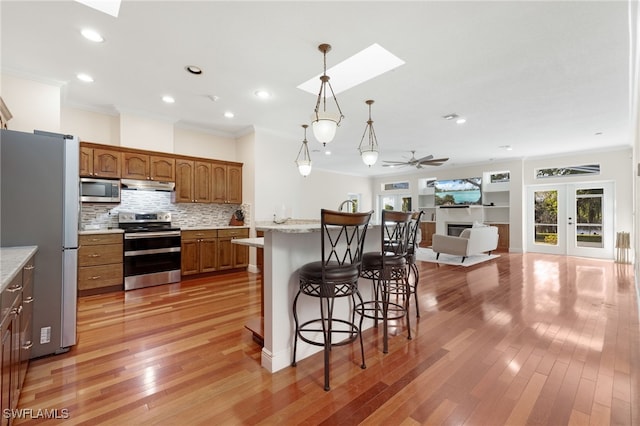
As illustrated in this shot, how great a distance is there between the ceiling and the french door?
3.17 m

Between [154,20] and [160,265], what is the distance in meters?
3.40

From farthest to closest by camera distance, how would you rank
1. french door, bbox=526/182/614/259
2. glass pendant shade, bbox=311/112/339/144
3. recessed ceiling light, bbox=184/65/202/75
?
french door, bbox=526/182/614/259
recessed ceiling light, bbox=184/65/202/75
glass pendant shade, bbox=311/112/339/144

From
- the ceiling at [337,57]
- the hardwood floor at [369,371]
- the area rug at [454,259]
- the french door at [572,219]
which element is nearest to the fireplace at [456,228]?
the french door at [572,219]

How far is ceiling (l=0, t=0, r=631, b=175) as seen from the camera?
228cm

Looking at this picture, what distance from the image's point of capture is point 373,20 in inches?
92.4

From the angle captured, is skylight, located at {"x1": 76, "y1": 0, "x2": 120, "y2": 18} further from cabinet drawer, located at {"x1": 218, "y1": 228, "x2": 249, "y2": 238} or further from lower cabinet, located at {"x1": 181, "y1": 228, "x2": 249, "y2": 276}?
cabinet drawer, located at {"x1": 218, "y1": 228, "x2": 249, "y2": 238}

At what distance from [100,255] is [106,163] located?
1.38 m

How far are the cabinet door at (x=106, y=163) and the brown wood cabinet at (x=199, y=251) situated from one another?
1.36m

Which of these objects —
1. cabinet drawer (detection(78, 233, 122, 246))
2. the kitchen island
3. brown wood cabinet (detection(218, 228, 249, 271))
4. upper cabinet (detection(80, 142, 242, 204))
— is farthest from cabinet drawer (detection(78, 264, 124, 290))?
the kitchen island

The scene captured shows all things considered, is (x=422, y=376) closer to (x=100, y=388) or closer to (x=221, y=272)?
(x=100, y=388)

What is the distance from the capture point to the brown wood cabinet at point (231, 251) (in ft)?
16.8

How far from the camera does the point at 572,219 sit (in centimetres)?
751

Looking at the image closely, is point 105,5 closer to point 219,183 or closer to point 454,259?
point 219,183

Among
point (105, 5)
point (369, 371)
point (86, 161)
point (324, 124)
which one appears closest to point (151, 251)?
point (86, 161)
